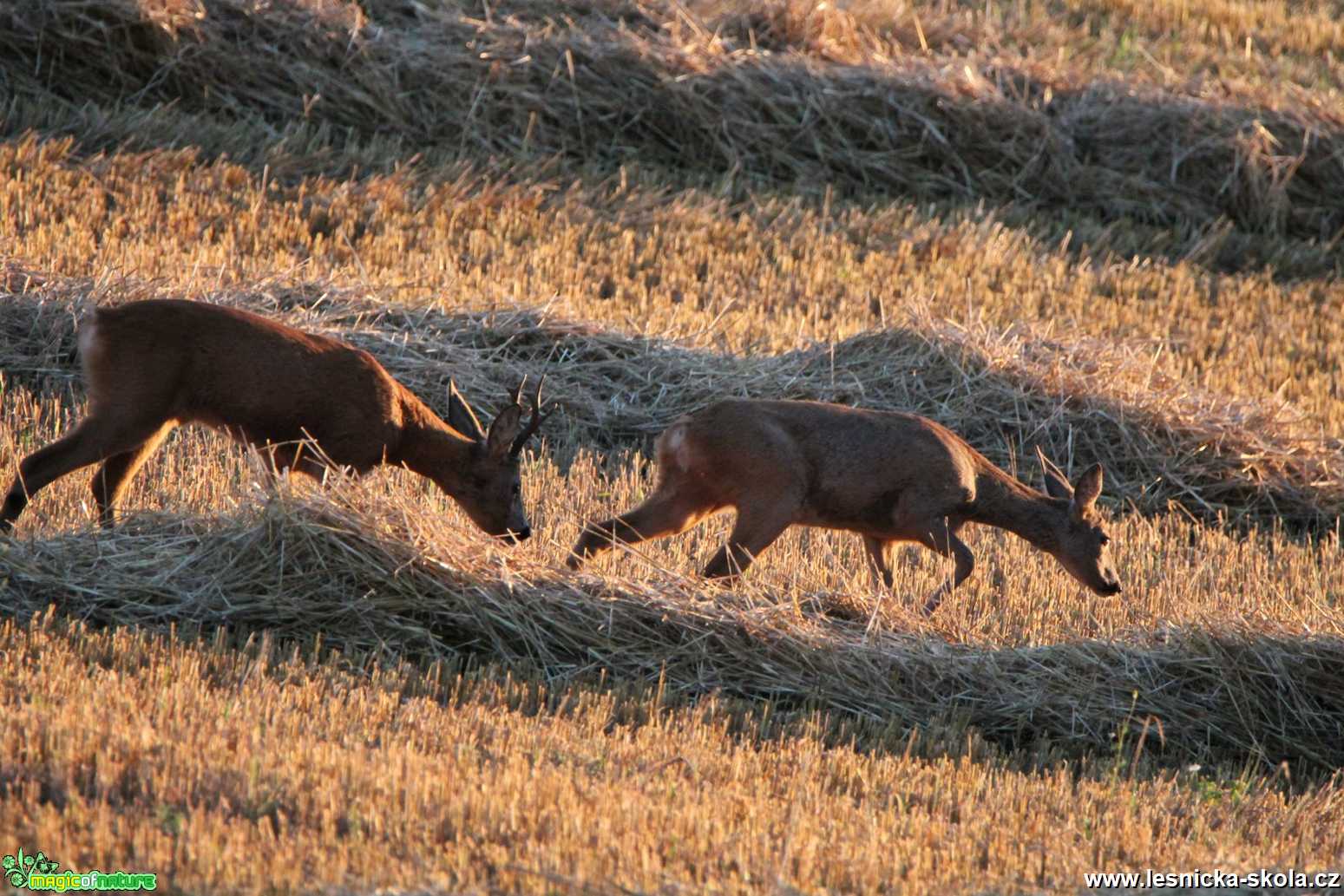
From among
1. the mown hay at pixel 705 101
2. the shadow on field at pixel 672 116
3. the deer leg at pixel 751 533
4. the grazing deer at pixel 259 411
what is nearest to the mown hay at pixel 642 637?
the grazing deer at pixel 259 411

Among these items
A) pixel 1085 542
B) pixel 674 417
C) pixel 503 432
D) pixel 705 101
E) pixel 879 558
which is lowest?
pixel 674 417

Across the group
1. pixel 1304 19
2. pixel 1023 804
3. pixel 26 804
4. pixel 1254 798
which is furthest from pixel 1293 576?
pixel 1304 19

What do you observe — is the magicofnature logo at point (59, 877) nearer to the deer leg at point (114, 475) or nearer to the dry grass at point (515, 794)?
the dry grass at point (515, 794)

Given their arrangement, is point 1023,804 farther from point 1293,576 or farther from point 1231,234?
point 1231,234

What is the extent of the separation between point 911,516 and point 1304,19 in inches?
707

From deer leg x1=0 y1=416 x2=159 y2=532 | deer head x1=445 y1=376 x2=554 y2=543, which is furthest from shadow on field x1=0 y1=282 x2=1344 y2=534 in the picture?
deer leg x1=0 y1=416 x2=159 y2=532

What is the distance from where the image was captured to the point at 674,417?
35.9 ft

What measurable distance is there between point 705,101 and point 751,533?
31.6ft

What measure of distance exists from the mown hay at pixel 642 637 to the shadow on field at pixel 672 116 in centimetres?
797

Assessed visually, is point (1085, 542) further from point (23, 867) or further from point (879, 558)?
point (23, 867)

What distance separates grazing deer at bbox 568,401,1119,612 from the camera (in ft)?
26.7

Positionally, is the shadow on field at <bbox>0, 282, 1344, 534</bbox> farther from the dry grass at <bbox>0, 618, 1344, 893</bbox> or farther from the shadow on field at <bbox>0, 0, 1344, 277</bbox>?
the dry grass at <bbox>0, 618, 1344, 893</bbox>

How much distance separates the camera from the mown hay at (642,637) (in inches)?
269

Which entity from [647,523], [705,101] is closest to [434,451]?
[647,523]
